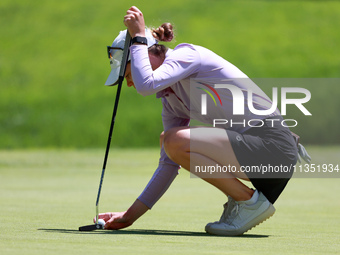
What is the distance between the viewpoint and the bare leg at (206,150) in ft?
13.1

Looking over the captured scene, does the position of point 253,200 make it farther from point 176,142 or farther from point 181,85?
point 181,85

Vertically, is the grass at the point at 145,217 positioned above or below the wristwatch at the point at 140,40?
below

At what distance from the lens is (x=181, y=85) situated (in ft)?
13.6

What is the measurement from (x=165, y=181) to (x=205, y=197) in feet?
9.01

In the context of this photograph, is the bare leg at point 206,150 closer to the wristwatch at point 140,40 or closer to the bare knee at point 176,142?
the bare knee at point 176,142

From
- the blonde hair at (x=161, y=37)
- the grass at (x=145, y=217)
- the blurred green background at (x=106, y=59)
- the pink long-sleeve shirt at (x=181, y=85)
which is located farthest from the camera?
the blurred green background at (x=106, y=59)

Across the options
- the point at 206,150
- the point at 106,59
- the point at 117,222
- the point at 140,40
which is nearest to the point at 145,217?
the point at 117,222

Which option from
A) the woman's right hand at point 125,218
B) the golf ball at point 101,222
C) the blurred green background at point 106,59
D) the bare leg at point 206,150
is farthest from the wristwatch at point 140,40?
the blurred green background at point 106,59

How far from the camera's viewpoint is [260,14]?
2497 centimetres

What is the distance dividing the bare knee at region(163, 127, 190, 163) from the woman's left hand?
1.80ft

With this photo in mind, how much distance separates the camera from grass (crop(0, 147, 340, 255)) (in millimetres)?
3350

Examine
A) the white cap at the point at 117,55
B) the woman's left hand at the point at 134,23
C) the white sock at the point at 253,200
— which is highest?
the woman's left hand at the point at 134,23

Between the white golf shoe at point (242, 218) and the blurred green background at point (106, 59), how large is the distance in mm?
14422

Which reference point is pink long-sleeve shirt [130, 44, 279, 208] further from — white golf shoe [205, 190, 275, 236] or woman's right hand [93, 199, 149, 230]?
white golf shoe [205, 190, 275, 236]
